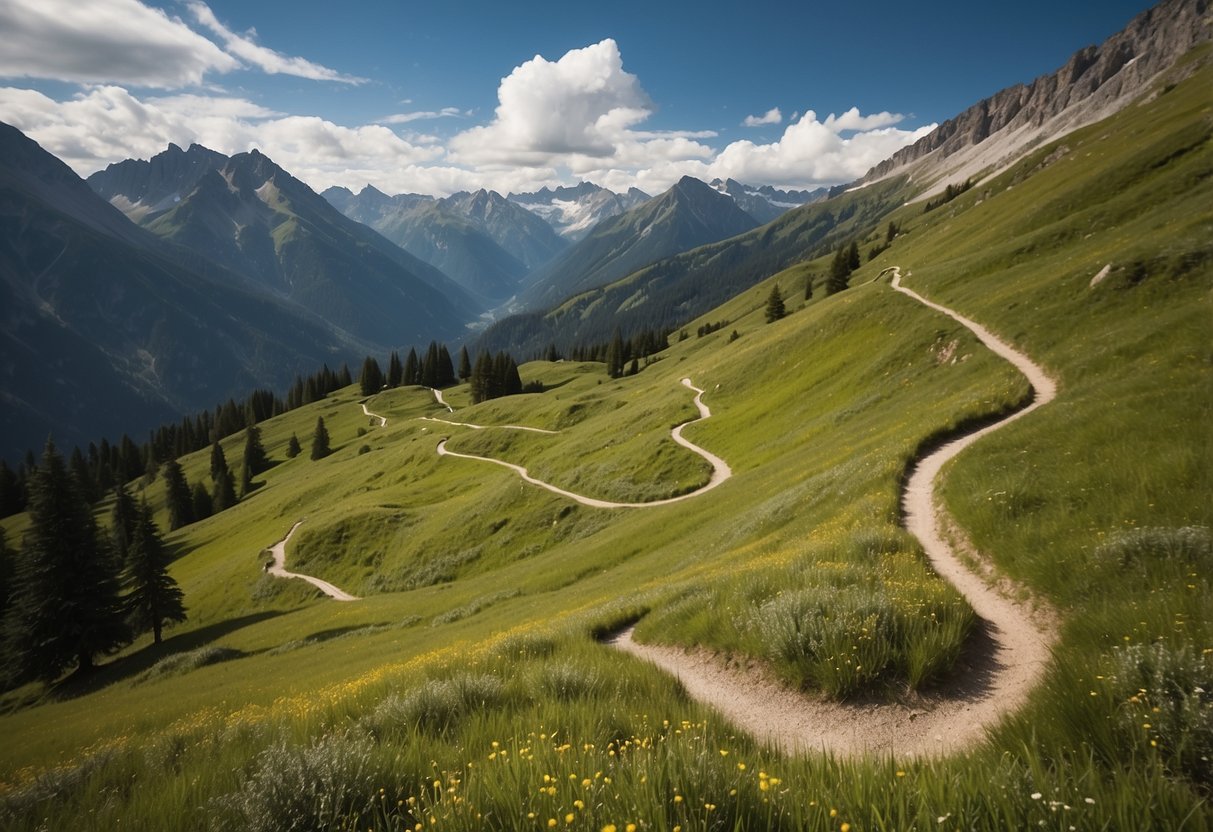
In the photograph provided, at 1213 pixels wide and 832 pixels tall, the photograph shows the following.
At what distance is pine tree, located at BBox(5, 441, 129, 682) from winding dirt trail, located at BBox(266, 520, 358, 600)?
13805mm

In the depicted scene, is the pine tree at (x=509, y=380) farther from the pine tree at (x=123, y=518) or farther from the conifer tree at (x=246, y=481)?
the pine tree at (x=123, y=518)

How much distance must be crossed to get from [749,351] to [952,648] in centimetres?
6554

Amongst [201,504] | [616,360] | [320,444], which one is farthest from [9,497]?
[616,360]

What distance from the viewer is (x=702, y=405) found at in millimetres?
63750

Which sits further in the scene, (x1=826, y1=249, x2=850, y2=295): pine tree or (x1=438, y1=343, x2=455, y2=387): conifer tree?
(x1=438, y1=343, x2=455, y2=387): conifer tree

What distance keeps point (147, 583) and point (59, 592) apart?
20.7 feet

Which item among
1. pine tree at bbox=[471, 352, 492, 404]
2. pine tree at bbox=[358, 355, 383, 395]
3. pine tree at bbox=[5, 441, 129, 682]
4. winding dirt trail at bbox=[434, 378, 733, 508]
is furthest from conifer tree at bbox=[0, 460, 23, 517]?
winding dirt trail at bbox=[434, 378, 733, 508]

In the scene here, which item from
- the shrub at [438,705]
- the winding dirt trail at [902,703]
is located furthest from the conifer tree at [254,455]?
the shrub at [438,705]

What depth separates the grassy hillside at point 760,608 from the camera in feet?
12.3

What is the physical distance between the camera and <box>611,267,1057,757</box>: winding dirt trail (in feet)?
21.8

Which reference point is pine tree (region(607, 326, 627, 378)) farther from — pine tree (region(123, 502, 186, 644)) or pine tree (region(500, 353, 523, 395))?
pine tree (region(123, 502, 186, 644))

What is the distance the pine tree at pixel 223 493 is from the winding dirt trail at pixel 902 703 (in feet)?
452

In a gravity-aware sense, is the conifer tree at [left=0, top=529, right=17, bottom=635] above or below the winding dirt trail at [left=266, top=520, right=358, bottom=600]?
above

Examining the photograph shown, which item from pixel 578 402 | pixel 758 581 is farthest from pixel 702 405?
pixel 758 581
